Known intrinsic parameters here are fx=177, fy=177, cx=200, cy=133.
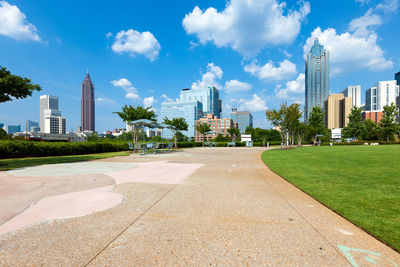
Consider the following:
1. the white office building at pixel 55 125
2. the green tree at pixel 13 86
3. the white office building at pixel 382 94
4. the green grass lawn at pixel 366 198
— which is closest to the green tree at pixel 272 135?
the green grass lawn at pixel 366 198

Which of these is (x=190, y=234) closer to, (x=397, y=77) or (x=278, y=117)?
(x=278, y=117)

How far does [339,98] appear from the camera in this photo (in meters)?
Result: 141

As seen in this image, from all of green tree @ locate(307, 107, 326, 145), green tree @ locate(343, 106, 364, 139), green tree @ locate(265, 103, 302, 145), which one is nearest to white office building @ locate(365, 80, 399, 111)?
green tree @ locate(343, 106, 364, 139)

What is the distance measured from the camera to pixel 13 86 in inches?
343

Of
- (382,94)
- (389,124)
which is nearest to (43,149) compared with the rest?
(389,124)

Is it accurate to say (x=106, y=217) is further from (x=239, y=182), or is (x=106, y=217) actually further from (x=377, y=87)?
(x=377, y=87)

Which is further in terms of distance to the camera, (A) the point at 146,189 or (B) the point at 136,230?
(A) the point at 146,189

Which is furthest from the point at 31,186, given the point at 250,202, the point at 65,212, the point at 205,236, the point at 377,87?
the point at 377,87

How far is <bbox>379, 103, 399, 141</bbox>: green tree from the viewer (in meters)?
38.7

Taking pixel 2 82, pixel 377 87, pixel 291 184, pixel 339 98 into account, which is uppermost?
pixel 377 87

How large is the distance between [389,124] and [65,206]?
190 ft

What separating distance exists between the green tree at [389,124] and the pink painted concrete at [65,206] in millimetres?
55733

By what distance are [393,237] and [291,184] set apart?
3.13m

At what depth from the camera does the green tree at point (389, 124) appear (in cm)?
3866
